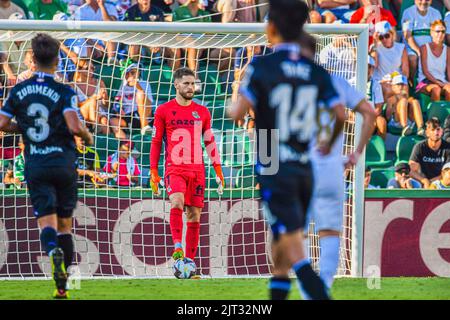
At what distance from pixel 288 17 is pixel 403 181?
8.13 metres

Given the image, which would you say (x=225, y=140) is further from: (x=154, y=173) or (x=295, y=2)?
(x=295, y=2)

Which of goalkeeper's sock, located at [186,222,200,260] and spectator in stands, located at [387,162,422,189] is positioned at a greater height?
spectator in stands, located at [387,162,422,189]

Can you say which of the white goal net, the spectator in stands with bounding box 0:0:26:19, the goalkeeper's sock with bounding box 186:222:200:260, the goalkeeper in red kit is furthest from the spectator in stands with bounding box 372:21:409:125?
the spectator in stands with bounding box 0:0:26:19

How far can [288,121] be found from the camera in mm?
5742

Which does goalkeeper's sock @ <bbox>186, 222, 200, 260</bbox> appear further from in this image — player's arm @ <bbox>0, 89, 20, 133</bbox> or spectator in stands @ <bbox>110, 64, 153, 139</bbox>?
player's arm @ <bbox>0, 89, 20, 133</bbox>

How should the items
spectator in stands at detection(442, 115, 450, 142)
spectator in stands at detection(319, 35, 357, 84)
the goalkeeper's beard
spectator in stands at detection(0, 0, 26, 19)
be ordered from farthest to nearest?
spectator in stands at detection(442, 115, 450, 142), spectator in stands at detection(0, 0, 26, 19), spectator in stands at detection(319, 35, 357, 84), the goalkeeper's beard

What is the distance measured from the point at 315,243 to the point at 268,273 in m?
0.79

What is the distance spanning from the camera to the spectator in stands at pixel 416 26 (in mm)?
14484

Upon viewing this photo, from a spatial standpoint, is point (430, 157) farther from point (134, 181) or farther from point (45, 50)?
point (45, 50)

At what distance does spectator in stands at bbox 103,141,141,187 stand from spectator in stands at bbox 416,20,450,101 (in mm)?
4661

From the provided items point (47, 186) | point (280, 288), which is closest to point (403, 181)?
point (47, 186)

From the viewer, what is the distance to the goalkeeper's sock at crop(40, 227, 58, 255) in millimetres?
7383

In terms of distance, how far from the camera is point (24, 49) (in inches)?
482
